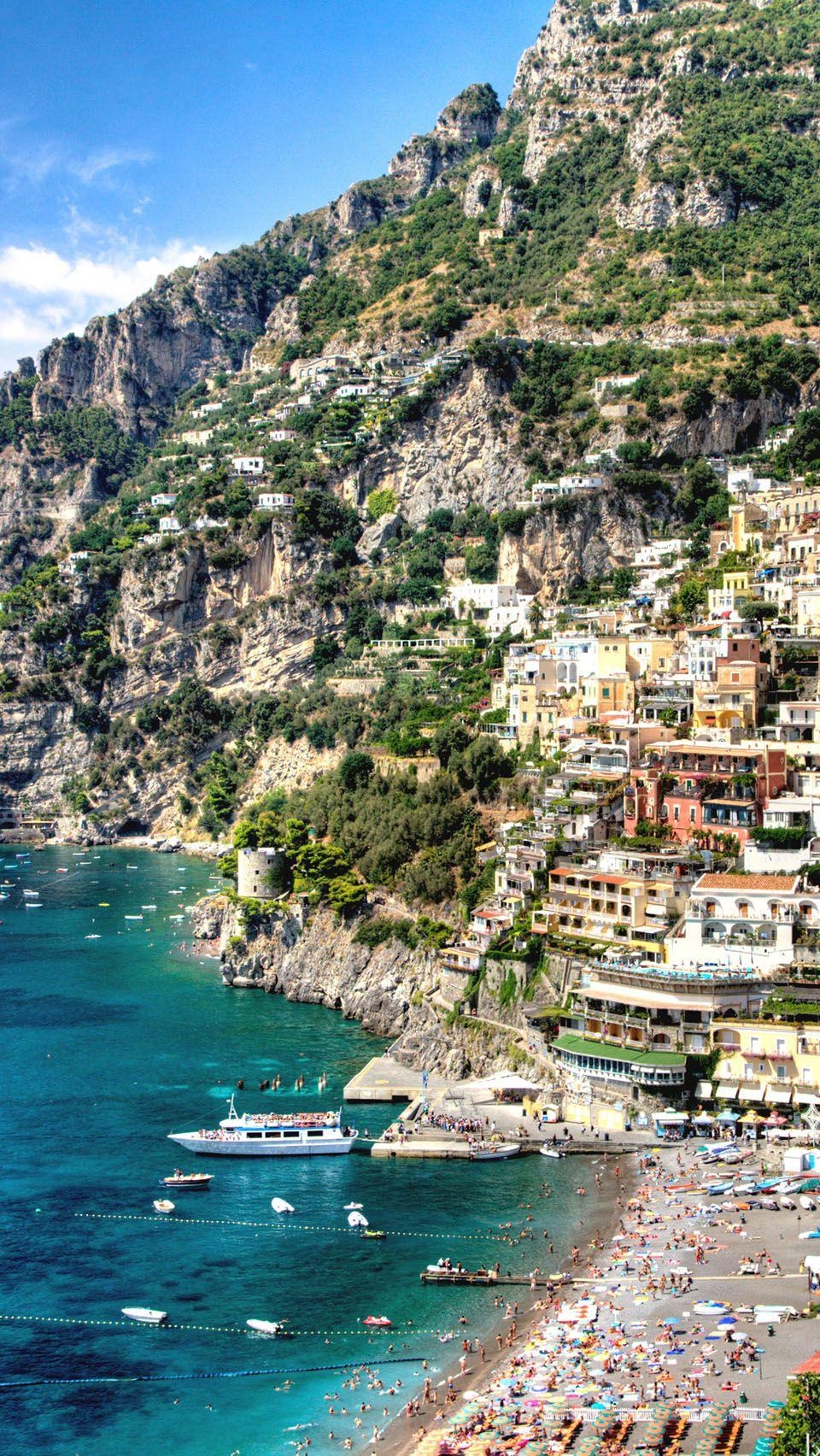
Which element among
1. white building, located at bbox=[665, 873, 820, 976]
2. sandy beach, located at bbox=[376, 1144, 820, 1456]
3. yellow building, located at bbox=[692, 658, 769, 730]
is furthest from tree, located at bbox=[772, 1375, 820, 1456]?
yellow building, located at bbox=[692, 658, 769, 730]

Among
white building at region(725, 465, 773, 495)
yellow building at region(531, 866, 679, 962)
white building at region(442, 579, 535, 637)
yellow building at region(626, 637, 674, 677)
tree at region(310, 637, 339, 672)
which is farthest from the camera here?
tree at region(310, 637, 339, 672)

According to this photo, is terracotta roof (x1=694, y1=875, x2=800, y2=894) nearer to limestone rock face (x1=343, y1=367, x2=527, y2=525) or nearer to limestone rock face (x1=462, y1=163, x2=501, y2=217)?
limestone rock face (x1=343, y1=367, x2=527, y2=525)

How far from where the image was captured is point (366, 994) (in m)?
55.2

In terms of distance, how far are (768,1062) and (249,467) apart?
75.9 meters

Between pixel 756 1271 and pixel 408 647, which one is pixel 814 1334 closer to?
pixel 756 1271

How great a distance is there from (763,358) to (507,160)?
1840 inches

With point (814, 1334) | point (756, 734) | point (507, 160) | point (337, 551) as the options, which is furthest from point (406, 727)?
point (507, 160)

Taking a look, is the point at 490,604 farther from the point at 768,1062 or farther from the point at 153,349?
the point at 153,349

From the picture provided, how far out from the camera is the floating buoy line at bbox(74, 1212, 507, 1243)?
36.6 meters

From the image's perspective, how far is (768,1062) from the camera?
4038 cm

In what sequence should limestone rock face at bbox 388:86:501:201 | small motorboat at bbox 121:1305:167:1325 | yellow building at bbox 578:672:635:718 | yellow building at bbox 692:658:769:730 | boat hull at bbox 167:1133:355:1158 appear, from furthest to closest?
limestone rock face at bbox 388:86:501:201 < yellow building at bbox 578:672:635:718 < yellow building at bbox 692:658:769:730 < boat hull at bbox 167:1133:355:1158 < small motorboat at bbox 121:1305:167:1325

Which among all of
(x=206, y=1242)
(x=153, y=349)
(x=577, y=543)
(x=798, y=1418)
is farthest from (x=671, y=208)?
(x=798, y=1418)

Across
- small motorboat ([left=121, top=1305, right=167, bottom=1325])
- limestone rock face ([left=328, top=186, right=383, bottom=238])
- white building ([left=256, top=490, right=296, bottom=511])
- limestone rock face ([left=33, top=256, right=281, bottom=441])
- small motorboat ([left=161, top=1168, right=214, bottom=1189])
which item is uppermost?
limestone rock face ([left=328, top=186, right=383, bottom=238])

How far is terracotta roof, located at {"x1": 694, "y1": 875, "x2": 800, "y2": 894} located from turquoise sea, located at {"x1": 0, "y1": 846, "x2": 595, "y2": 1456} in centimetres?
937
